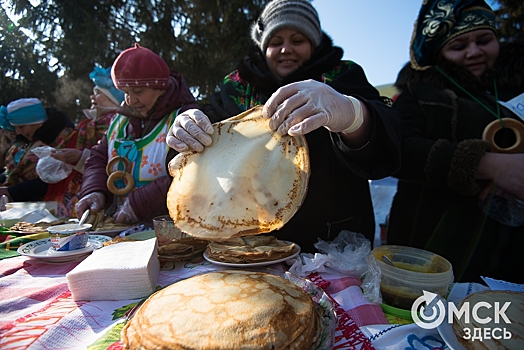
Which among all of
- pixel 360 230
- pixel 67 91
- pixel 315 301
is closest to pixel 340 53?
pixel 360 230

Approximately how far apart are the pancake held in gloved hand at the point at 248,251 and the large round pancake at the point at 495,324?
2.27 feet

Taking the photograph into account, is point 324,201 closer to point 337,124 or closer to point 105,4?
point 337,124

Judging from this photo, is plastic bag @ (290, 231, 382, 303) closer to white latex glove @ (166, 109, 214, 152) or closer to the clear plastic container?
the clear plastic container

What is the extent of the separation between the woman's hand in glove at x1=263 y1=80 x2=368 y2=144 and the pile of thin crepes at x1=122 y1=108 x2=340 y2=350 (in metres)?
0.05

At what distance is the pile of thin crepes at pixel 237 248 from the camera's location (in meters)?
0.77

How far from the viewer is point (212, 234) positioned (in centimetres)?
110

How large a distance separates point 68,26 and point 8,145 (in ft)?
8.84

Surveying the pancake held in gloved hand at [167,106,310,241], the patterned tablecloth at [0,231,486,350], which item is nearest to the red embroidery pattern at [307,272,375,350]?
the patterned tablecloth at [0,231,486,350]

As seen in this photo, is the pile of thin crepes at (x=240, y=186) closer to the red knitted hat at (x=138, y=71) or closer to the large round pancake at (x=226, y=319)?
the large round pancake at (x=226, y=319)

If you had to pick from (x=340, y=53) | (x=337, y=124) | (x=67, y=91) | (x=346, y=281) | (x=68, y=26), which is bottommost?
(x=346, y=281)

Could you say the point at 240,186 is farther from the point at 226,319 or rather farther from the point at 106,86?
the point at 106,86

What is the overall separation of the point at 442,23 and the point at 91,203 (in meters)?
2.94

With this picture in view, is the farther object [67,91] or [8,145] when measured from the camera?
[67,91]

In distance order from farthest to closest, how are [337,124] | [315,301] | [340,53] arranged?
[340,53] < [337,124] < [315,301]
